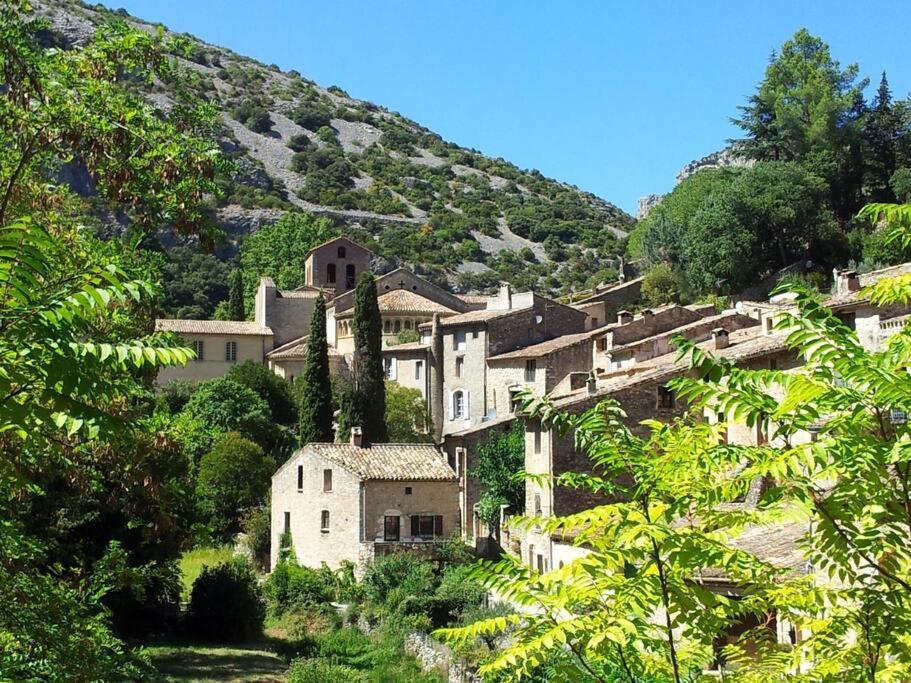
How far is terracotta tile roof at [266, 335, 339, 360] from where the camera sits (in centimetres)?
7531

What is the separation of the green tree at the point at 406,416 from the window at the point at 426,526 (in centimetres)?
1460

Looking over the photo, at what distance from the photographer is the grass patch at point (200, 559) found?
47.0m

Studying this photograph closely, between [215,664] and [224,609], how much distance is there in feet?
18.3

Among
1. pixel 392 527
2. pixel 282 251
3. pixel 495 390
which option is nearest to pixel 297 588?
pixel 392 527

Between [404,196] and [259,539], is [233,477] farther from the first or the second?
[404,196]

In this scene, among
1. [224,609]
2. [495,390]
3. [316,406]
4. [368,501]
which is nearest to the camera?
[224,609]

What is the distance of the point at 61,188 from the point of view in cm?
1586

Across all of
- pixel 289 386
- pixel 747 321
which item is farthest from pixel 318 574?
pixel 289 386

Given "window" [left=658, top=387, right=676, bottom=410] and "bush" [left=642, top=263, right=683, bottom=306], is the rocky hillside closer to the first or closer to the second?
"bush" [left=642, top=263, right=683, bottom=306]

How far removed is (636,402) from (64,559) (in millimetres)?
18269

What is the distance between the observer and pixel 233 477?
5584 centimetres

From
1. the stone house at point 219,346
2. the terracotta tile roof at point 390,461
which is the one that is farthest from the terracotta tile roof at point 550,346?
the stone house at point 219,346

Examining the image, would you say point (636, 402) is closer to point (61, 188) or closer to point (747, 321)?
point (747, 321)

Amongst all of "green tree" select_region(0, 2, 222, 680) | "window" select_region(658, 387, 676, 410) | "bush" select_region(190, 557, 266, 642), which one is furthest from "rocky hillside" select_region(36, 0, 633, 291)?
"green tree" select_region(0, 2, 222, 680)
